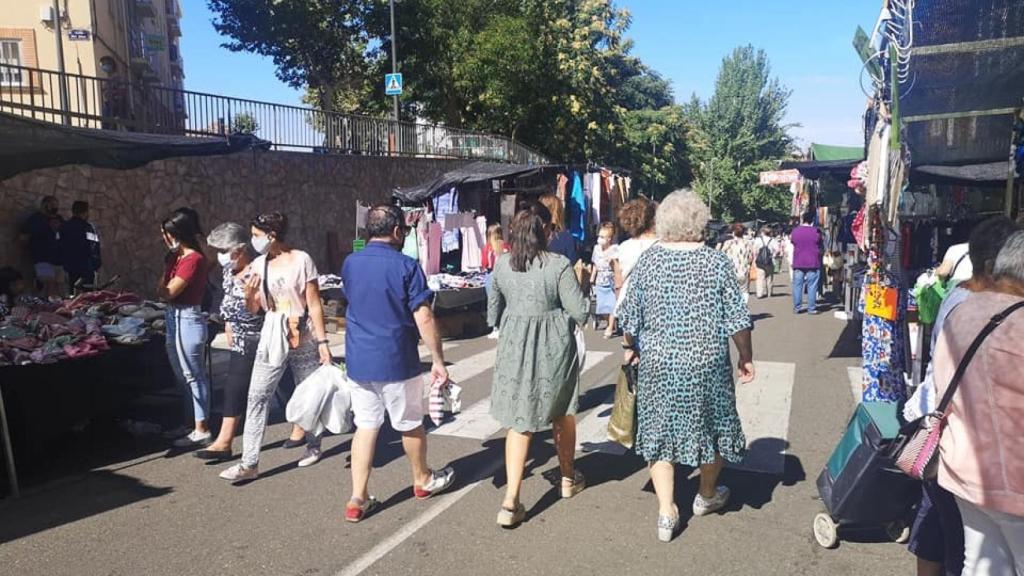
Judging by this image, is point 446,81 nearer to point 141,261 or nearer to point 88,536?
point 141,261

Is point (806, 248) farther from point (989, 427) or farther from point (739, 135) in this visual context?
point (739, 135)

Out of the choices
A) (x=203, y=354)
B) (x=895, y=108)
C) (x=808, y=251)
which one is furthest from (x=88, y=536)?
(x=808, y=251)

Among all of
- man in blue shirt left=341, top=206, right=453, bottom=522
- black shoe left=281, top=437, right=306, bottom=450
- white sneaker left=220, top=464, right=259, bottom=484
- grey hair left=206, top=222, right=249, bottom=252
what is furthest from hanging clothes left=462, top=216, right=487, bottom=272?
man in blue shirt left=341, top=206, right=453, bottom=522

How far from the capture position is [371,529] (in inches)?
171

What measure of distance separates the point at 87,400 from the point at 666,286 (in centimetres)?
450

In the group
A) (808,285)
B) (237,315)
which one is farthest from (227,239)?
(808,285)

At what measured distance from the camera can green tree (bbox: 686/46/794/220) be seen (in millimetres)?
44031

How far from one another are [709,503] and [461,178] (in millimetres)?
9492

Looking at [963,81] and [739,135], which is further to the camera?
[739,135]

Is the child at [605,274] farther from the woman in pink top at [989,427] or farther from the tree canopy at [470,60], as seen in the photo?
the tree canopy at [470,60]

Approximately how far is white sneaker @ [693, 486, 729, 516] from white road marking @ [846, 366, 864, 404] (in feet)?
10.3

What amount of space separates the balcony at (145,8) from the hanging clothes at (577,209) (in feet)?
82.7

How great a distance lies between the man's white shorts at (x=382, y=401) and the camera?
4.46 m

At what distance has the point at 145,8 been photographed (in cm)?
3297
